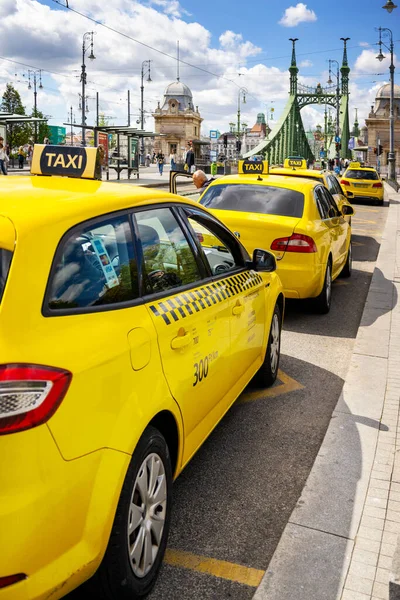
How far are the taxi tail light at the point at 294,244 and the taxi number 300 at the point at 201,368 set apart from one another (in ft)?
13.1

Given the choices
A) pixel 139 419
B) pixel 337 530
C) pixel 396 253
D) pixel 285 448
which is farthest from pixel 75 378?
pixel 396 253

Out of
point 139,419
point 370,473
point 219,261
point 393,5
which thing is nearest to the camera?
point 139,419

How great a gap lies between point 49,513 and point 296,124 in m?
81.8

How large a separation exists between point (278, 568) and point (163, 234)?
5.28ft

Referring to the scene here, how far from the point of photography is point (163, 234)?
3.31 meters

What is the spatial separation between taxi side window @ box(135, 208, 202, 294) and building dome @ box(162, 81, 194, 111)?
148779 millimetres

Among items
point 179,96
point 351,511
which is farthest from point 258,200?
point 179,96

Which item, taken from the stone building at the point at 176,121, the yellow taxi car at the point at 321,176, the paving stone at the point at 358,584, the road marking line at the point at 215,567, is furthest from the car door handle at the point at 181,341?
the stone building at the point at 176,121

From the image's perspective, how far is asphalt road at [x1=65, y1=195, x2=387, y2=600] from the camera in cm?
295

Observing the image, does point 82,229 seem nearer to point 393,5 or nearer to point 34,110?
point 393,5

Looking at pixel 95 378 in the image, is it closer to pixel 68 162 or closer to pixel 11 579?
pixel 11 579

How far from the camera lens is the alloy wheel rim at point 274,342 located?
5.25 metres

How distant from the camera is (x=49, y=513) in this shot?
204 cm

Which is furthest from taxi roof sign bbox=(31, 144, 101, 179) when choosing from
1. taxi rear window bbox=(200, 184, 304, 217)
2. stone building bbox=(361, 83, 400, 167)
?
stone building bbox=(361, 83, 400, 167)
